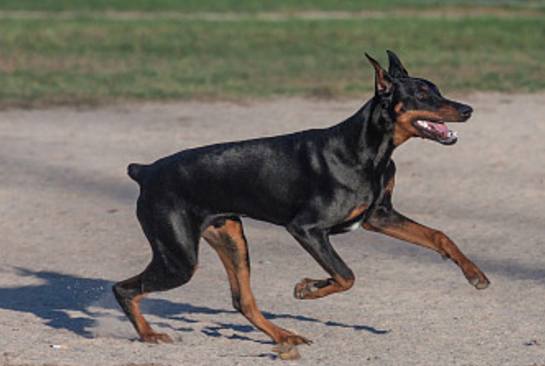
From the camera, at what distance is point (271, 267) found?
28.4 feet

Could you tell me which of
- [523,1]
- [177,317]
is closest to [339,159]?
[177,317]

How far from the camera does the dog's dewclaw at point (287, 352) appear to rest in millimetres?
6538

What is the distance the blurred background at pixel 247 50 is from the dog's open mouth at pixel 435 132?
31.9 feet

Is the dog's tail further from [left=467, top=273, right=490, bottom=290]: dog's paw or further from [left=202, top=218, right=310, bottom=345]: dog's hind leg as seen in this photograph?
[left=467, top=273, right=490, bottom=290]: dog's paw

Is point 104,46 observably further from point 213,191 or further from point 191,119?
point 213,191

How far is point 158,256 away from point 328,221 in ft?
2.92

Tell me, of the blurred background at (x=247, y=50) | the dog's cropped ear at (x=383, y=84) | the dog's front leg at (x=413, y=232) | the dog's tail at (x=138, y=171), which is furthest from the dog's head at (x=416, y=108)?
the blurred background at (x=247, y=50)

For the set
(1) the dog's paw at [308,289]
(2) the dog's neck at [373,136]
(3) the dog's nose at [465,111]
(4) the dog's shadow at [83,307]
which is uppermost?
(3) the dog's nose at [465,111]

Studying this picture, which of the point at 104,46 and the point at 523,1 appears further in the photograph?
the point at 523,1

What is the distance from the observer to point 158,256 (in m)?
6.84

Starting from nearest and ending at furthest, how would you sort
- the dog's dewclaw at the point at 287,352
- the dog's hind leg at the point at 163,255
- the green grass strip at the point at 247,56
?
1. the dog's dewclaw at the point at 287,352
2. the dog's hind leg at the point at 163,255
3. the green grass strip at the point at 247,56

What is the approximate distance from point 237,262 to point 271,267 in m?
1.76

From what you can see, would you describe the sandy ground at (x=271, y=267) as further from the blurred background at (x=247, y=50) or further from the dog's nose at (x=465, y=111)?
the blurred background at (x=247, y=50)

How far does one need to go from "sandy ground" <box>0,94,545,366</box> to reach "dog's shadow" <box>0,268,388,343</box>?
0.01 m
